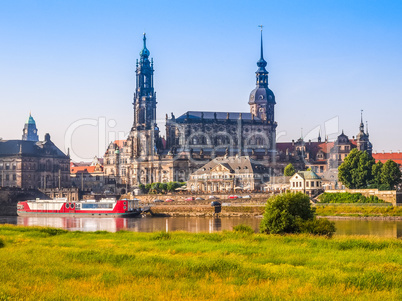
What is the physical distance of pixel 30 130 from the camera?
7382 inches

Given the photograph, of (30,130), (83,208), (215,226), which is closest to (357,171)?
(215,226)

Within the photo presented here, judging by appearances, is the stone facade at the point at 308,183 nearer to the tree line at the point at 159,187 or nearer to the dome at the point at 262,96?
the tree line at the point at 159,187

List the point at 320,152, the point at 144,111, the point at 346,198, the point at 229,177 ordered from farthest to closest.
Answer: the point at 320,152 → the point at 144,111 → the point at 229,177 → the point at 346,198

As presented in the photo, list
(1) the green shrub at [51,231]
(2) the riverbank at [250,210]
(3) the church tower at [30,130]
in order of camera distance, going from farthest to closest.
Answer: (3) the church tower at [30,130]
(2) the riverbank at [250,210]
(1) the green shrub at [51,231]

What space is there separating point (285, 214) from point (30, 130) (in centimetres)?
15947

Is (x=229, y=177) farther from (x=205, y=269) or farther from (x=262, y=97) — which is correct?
(x=205, y=269)

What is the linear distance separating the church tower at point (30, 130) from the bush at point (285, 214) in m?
154

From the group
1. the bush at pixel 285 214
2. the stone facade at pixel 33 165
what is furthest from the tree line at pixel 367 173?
the stone facade at pixel 33 165

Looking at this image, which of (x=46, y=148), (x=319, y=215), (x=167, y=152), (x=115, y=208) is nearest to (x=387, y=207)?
(x=319, y=215)

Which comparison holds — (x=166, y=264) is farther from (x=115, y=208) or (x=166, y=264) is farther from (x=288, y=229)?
(x=115, y=208)

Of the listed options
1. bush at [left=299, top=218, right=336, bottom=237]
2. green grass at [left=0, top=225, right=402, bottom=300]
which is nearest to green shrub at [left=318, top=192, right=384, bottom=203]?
bush at [left=299, top=218, right=336, bottom=237]

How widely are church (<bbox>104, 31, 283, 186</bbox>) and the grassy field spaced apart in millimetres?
53035

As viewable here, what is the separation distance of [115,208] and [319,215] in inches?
1114

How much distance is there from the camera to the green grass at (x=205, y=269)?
1794 cm
